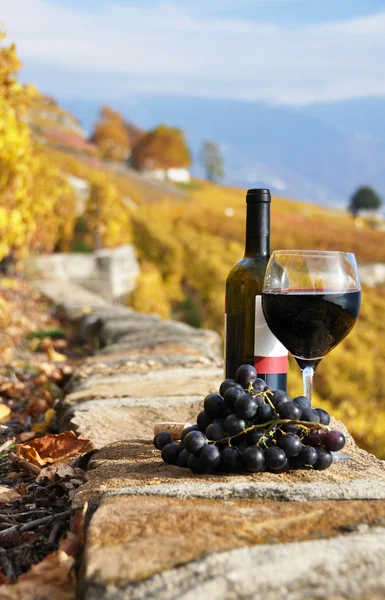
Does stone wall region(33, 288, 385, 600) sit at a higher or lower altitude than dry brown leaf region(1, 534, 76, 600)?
higher

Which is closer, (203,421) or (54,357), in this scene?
(203,421)

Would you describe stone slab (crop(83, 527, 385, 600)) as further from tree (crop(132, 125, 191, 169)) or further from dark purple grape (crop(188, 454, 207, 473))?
tree (crop(132, 125, 191, 169))

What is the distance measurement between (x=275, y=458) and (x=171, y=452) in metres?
0.26

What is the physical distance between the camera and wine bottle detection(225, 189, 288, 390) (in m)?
1.96

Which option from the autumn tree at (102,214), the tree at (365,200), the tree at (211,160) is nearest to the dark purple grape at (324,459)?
the autumn tree at (102,214)

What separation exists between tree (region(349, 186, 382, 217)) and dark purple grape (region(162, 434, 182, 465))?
75.3 meters

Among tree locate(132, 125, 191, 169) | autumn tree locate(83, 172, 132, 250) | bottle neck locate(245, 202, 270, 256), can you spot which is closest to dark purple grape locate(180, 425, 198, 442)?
bottle neck locate(245, 202, 270, 256)

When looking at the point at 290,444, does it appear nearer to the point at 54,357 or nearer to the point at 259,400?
the point at 259,400

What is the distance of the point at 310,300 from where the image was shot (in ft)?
5.67

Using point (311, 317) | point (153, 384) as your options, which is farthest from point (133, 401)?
point (311, 317)

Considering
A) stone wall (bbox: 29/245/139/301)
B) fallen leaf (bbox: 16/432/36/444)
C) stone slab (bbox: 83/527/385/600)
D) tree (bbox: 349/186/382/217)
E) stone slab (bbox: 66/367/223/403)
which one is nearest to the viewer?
stone slab (bbox: 83/527/385/600)

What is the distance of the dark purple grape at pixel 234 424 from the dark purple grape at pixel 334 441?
0.66 feet

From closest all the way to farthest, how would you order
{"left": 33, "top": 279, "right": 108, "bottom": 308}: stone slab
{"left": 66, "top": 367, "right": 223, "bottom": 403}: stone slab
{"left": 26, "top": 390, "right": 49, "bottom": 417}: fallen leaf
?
{"left": 66, "top": 367, "right": 223, "bottom": 403}: stone slab
{"left": 26, "top": 390, "right": 49, "bottom": 417}: fallen leaf
{"left": 33, "top": 279, "right": 108, "bottom": 308}: stone slab

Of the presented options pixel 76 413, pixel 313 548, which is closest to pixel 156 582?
pixel 313 548
